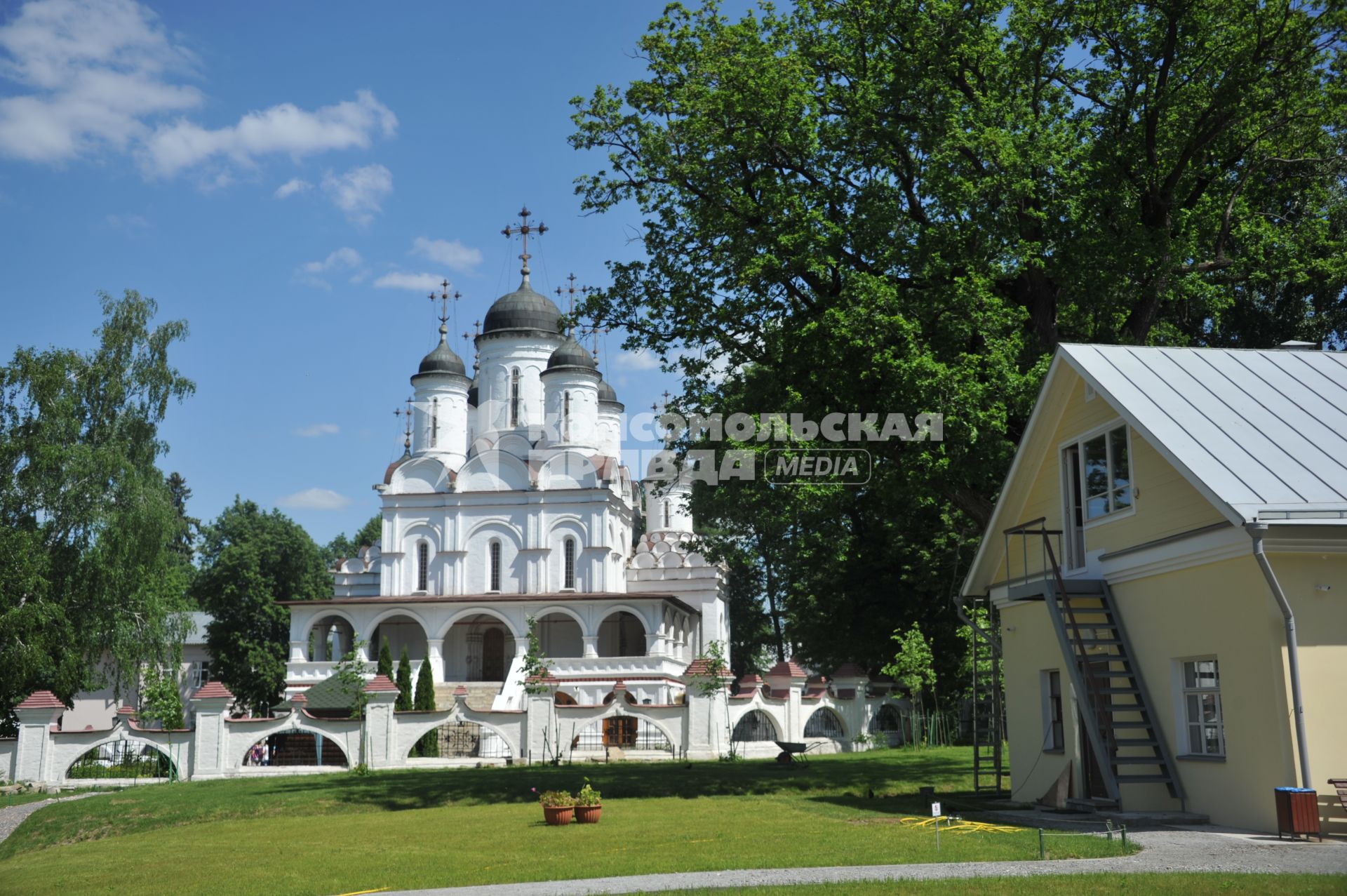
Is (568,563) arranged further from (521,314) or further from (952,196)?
(952,196)

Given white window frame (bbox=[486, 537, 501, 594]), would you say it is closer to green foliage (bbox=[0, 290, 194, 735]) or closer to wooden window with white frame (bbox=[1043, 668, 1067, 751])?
green foliage (bbox=[0, 290, 194, 735])

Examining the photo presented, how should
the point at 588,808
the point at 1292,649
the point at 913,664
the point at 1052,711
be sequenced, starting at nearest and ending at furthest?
the point at 1292,649 < the point at 588,808 < the point at 1052,711 < the point at 913,664

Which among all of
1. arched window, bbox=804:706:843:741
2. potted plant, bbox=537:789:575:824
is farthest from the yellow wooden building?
arched window, bbox=804:706:843:741

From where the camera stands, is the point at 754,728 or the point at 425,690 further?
the point at 425,690

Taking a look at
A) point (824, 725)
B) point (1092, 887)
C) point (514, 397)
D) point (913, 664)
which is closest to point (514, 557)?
point (514, 397)

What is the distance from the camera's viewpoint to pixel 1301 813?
1027cm

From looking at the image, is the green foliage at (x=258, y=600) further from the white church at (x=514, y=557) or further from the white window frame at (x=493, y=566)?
the white window frame at (x=493, y=566)

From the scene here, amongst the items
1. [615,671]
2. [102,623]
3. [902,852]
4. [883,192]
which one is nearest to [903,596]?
[615,671]

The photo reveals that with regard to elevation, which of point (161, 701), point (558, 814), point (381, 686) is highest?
point (381, 686)

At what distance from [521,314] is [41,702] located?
1280 inches

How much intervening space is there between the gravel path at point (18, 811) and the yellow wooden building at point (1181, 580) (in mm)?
15543

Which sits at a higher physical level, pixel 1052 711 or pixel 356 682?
pixel 356 682

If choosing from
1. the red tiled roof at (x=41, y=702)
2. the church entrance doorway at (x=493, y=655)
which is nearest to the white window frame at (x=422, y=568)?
the church entrance doorway at (x=493, y=655)

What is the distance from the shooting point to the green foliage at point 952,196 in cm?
1755
